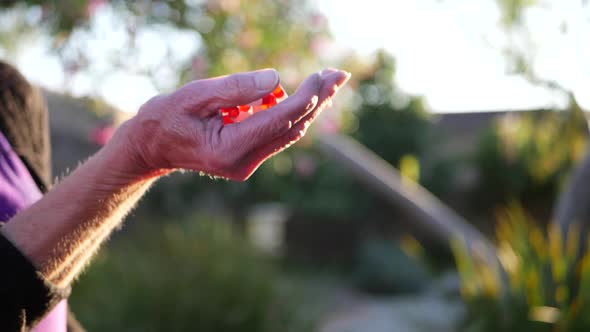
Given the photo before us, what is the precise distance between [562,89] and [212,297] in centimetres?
318

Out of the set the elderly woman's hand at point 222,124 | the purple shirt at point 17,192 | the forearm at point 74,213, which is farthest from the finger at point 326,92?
the purple shirt at point 17,192

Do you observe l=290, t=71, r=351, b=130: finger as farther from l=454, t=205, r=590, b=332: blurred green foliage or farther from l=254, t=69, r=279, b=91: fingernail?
l=454, t=205, r=590, b=332: blurred green foliage

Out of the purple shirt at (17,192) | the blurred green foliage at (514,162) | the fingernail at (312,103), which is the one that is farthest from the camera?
the blurred green foliage at (514,162)

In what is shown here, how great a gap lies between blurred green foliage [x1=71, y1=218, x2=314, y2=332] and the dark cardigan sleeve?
4.44 meters

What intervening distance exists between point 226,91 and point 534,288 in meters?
4.29

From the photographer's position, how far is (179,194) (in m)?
12.3

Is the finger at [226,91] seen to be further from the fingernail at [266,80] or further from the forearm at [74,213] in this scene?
the forearm at [74,213]

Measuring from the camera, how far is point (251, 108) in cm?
97

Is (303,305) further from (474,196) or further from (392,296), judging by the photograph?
(474,196)

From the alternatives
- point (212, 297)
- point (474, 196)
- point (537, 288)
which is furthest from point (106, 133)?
point (474, 196)

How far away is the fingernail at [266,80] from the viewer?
0.88 meters

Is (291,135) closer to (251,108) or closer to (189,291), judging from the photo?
(251,108)

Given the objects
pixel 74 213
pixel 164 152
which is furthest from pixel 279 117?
pixel 74 213

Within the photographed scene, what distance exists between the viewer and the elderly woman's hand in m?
0.89
